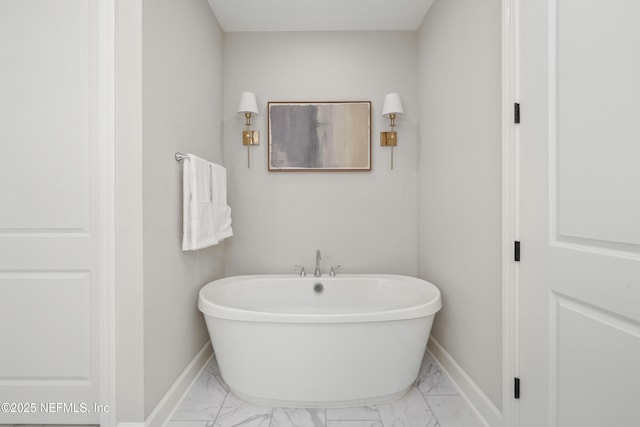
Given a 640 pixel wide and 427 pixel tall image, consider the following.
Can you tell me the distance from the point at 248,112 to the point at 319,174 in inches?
28.8

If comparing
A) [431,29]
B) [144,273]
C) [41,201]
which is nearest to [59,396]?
[144,273]

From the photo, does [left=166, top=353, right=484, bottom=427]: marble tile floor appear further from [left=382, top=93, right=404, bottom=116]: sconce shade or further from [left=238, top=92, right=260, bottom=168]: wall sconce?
[left=382, top=93, right=404, bottom=116]: sconce shade

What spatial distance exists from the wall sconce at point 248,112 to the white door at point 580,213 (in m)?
1.79

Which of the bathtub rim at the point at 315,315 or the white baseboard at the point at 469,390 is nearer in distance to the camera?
the white baseboard at the point at 469,390

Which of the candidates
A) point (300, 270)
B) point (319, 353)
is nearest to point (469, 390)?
point (319, 353)

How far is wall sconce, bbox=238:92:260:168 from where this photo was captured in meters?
2.52

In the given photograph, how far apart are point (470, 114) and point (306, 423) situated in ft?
5.98

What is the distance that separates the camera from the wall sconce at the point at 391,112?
2.51 meters

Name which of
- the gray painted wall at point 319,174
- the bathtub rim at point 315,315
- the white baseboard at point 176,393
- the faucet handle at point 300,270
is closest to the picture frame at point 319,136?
the gray painted wall at point 319,174

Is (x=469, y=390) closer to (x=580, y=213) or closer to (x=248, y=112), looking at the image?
(x=580, y=213)

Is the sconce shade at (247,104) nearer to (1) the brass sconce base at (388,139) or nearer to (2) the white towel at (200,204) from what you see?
(2) the white towel at (200,204)

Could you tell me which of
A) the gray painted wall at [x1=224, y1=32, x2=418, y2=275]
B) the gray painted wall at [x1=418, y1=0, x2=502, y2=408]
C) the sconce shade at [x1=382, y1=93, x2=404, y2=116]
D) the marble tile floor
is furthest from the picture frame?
the marble tile floor

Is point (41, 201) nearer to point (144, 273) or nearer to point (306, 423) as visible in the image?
point (144, 273)

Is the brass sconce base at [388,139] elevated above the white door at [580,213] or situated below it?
above
